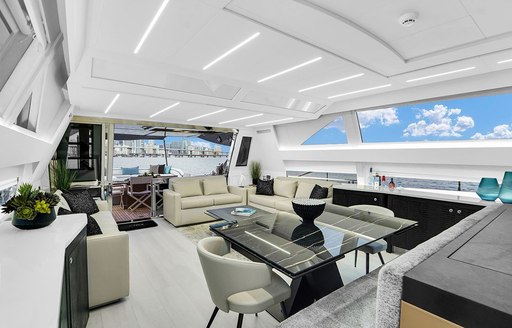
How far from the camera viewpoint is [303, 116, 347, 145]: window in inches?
221

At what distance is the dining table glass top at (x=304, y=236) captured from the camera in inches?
66.7

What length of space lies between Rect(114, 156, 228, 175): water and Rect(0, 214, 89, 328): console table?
4117 millimetres

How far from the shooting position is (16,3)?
1479mm

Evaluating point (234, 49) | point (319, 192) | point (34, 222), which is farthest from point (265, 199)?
point (34, 222)

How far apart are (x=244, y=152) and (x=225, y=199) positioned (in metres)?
2.20

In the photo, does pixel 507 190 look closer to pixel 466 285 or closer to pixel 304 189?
pixel 304 189

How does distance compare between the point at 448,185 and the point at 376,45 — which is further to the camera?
the point at 448,185

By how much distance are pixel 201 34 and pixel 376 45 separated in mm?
1573

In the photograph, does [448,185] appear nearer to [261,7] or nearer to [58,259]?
[261,7]

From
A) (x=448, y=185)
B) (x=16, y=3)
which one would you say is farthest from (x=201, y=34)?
(x=448, y=185)

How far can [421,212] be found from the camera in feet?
12.3

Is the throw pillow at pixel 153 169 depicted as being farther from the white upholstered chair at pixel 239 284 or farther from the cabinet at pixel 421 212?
the white upholstered chair at pixel 239 284

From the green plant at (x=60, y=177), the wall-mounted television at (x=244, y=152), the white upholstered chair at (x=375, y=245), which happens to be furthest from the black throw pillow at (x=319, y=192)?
the green plant at (x=60, y=177)

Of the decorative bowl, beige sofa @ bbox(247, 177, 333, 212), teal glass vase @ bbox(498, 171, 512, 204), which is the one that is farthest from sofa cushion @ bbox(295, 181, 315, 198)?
teal glass vase @ bbox(498, 171, 512, 204)
